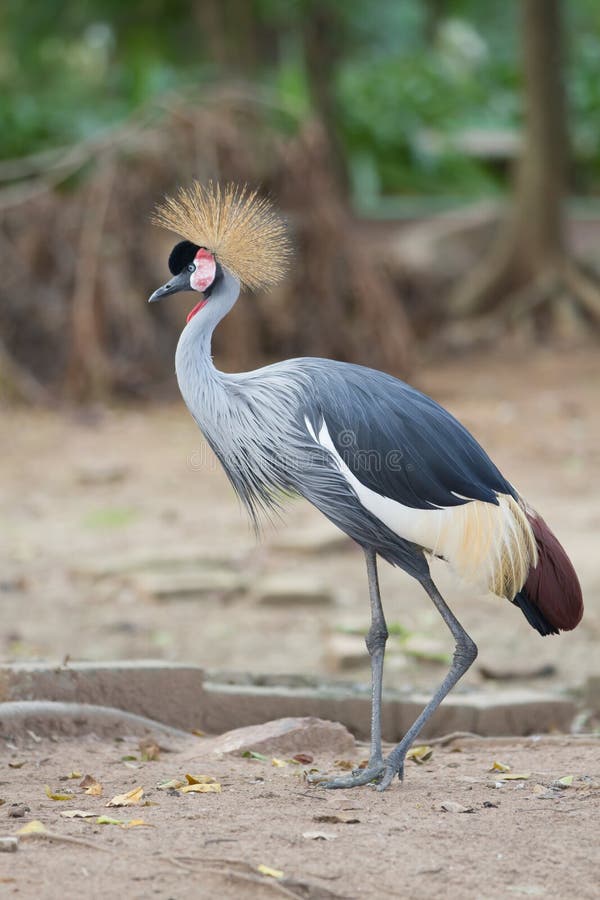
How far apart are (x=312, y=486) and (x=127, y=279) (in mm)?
8289

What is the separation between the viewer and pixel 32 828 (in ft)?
10.3

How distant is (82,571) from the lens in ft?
24.5

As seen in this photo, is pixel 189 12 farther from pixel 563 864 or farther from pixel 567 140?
pixel 563 864

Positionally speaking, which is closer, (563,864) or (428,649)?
(563,864)

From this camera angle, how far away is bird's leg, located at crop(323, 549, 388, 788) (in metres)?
3.75

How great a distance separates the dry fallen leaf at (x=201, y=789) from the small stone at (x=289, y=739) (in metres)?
0.43

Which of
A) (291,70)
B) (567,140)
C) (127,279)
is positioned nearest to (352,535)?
(127,279)

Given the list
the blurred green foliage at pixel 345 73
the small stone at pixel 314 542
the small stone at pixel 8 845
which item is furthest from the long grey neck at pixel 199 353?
the blurred green foliage at pixel 345 73

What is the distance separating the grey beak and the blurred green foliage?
12.6 m

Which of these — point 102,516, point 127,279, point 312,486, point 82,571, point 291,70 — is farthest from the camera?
point 291,70

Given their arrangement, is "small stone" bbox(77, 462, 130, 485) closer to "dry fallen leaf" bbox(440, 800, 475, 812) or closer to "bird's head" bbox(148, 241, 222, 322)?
"bird's head" bbox(148, 241, 222, 322)

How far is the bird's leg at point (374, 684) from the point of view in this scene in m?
3.75

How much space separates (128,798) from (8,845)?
0.56 metres

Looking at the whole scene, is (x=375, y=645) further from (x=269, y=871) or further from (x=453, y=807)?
(x=269, y=871)
